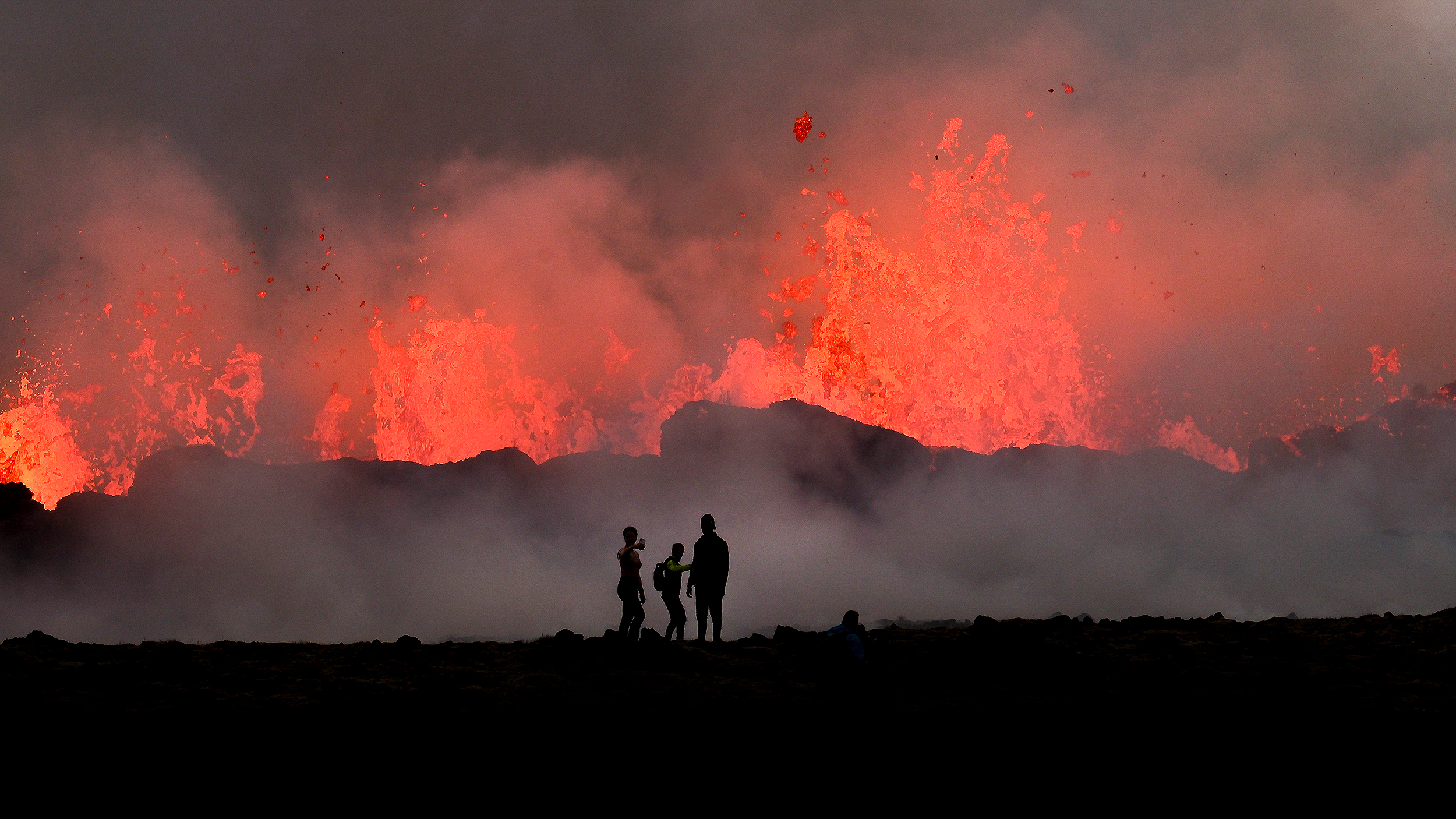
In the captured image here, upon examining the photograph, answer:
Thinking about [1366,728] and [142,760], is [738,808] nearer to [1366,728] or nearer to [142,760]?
[142,760]

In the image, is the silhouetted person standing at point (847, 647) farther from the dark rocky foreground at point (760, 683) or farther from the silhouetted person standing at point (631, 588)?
the silhouetted person standing at point (631, 588)

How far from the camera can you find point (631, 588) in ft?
73.6

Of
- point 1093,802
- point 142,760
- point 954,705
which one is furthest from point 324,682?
point 1093,802

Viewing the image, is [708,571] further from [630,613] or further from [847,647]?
[847,647]

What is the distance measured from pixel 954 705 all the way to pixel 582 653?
854cm

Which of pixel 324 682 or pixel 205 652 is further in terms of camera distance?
pixel 205 652

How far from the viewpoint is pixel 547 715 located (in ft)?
55.8

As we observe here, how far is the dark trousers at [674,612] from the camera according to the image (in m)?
23.5

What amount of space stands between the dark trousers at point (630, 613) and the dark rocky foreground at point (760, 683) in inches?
24.4

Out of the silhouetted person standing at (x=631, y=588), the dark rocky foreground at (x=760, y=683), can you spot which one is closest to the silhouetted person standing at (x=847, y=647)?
the dark rocky foreground at (x=760, y=683)

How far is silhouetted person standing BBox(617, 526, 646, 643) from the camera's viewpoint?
2184 cm

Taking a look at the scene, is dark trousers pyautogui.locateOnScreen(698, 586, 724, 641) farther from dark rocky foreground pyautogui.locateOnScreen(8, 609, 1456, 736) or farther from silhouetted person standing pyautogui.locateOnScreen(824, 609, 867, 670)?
silhouetted person standing pyautogui.locateOnScreen(824, 609, 867, 670)

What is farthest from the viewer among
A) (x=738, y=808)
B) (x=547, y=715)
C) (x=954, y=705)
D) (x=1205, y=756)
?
(x=954, y=705)

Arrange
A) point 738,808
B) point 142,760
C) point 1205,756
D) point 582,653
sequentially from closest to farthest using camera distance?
1. point 738,808
2. point 142,760
3. point 1205,756
4. point 582,653
